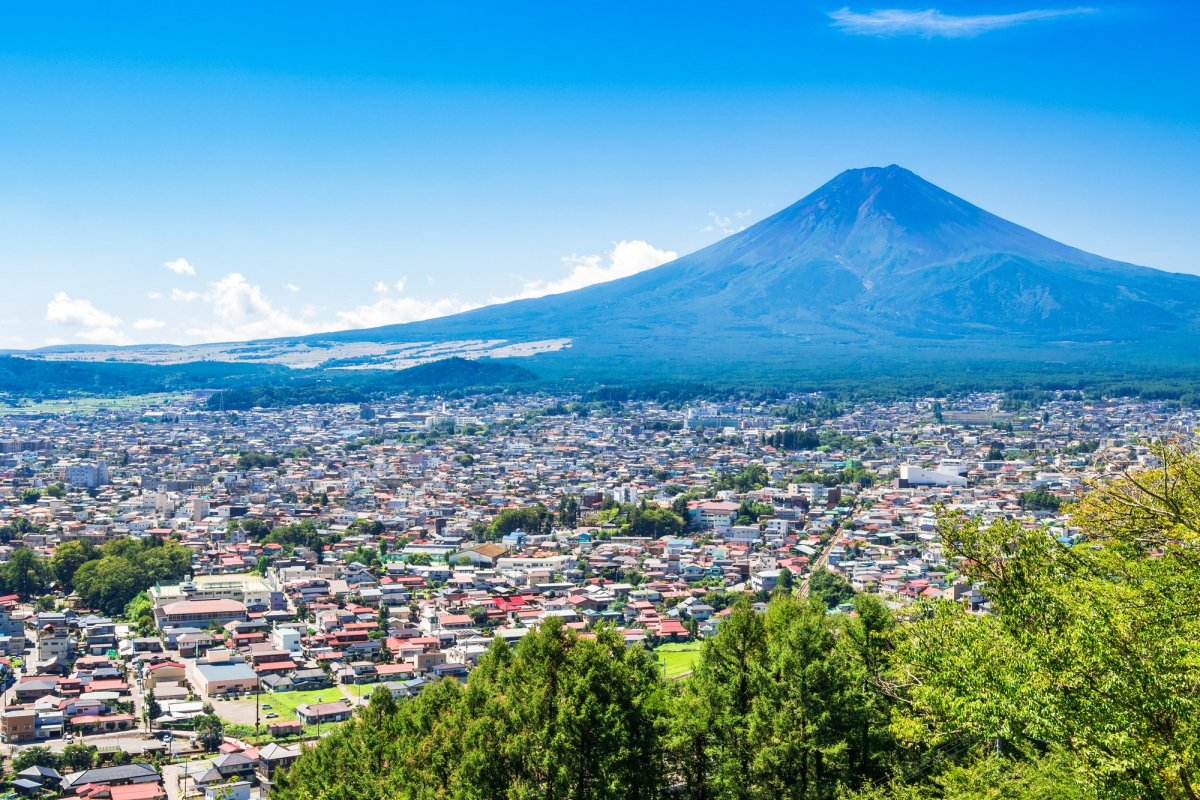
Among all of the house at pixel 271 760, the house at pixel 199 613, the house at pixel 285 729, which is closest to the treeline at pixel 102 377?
the house at pixel 199 613

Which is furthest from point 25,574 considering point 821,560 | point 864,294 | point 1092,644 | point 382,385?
point 864,294

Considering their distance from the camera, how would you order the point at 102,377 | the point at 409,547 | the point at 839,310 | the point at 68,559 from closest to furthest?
1. the point at 68,559
2. the point at 409,547
3. the point at 102,377
4. the point at 839,310

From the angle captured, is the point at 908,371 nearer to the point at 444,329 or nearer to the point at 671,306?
the point at 671,306

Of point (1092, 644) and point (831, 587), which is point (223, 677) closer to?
point (831, 587)

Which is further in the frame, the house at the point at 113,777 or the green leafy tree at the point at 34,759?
the green leafy tree at the point at 34,759

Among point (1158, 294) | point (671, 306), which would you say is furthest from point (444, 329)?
point (1158, 294)

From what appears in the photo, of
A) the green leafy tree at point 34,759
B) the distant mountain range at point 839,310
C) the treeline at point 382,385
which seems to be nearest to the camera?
the green leafy tree at point 34,759

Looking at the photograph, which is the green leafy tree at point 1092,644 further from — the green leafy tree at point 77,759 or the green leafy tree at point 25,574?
the green leafy tree at point 25,574
